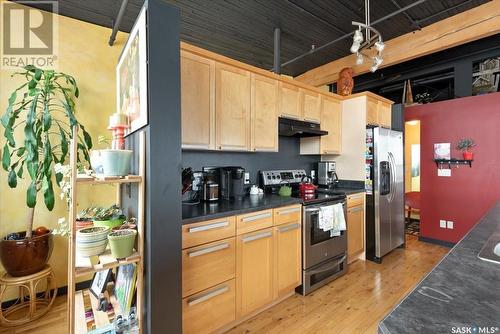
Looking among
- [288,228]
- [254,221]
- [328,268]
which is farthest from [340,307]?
[254,221]

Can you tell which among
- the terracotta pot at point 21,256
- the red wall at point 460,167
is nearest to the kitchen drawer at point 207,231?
the terracotta pot at point 21,256

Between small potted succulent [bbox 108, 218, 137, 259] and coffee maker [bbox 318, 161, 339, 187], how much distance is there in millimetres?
2840

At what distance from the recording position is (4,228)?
2.26 meters

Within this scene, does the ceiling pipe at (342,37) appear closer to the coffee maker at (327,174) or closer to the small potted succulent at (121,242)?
the coffee maker at (327,174)

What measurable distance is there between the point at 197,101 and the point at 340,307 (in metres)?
2.32

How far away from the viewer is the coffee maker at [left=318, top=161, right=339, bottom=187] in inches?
139

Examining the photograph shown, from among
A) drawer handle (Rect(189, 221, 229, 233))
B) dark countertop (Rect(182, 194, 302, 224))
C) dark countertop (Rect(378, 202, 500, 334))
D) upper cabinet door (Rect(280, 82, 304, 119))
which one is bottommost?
drawer handle (Rect(189, 221, 229, 233))

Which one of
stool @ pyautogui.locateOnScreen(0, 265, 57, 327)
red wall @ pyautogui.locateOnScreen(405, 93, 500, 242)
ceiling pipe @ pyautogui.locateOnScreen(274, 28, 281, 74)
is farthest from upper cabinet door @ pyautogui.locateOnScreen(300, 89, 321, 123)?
stool @ pyautogui.locateOnScreen(0, 265, 57, 327)

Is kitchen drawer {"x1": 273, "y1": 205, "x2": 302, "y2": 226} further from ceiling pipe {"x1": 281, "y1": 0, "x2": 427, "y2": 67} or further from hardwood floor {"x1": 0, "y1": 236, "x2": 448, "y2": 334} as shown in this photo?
ceiling pipe {"x1": 281, "y1": 0, "x2": 427, "y2": 67}

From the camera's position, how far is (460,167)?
359 cm

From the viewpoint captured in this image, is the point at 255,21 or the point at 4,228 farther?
the point at 255,21

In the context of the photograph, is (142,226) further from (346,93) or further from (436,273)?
(346,93)

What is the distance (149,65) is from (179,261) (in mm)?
1140

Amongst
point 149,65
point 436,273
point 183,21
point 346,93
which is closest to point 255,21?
point 183,21
